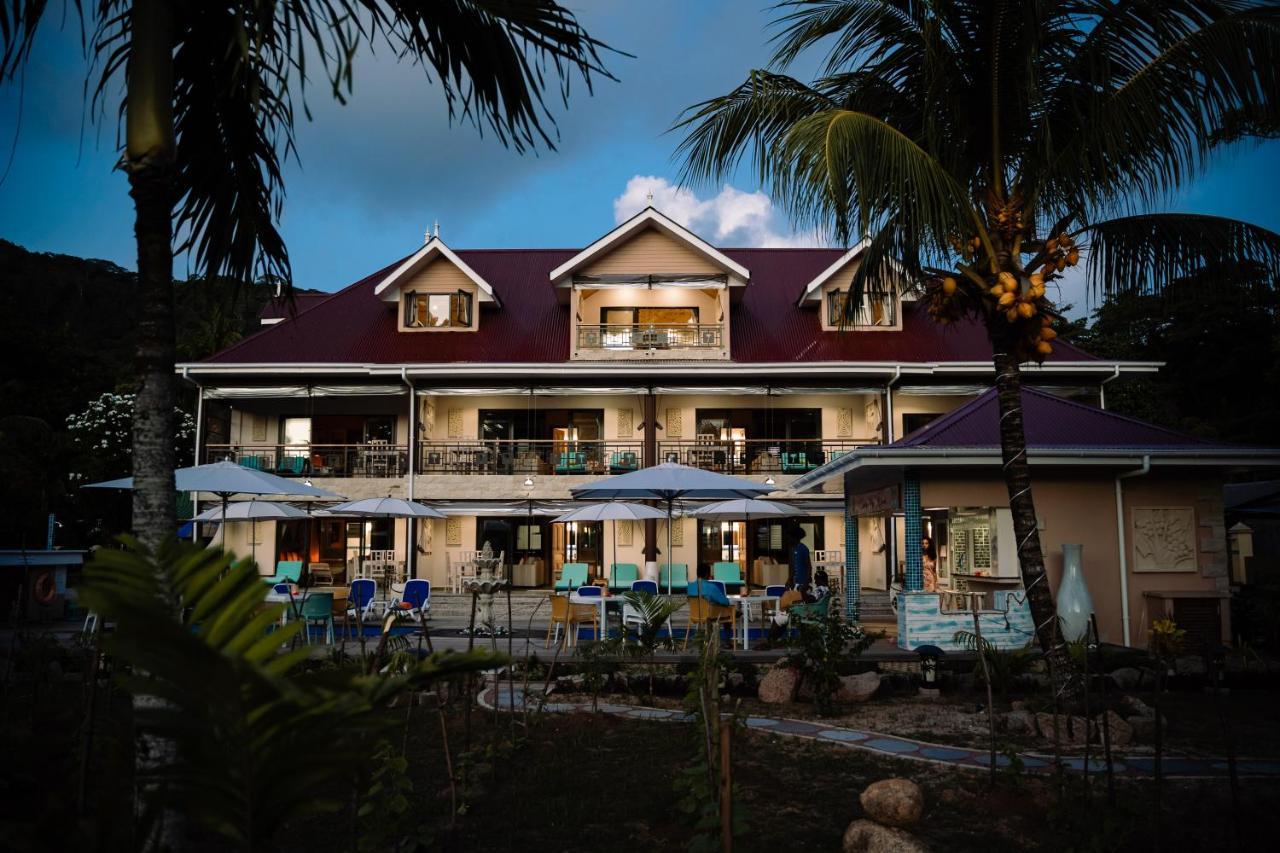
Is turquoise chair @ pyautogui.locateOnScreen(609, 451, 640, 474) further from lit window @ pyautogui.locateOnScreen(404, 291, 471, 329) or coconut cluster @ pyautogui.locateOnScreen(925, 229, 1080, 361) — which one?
coconut cluster @ pyautogui.locateOnScreen(925, 229, 1080, 361)

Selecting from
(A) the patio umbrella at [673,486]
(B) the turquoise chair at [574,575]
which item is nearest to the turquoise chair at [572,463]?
(B) the turquoise chair at [574,575]

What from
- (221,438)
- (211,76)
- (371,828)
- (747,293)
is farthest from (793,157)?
(221,438)

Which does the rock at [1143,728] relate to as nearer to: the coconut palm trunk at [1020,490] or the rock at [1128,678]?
the coconut palm trunk at [1020,490]

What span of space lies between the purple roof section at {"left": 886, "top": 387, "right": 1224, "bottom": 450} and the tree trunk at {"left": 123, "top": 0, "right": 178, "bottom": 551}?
10.1m

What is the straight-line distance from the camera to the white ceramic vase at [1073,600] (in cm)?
1147

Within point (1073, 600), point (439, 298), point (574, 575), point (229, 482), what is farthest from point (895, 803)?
point (439, 298)

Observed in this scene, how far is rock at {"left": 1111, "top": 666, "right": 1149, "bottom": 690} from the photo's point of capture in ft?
32.0

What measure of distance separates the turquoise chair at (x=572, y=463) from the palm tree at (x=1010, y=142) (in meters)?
14.2

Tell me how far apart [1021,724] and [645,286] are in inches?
689

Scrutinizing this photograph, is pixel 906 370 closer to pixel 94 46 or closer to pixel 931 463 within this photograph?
pixel 931 463

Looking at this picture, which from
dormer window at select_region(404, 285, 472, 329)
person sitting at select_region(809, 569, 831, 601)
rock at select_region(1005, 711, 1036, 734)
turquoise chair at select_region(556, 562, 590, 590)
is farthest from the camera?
dormer window at select_region(404, 285, 472, 329)

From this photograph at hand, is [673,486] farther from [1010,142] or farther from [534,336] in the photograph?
[534,336]

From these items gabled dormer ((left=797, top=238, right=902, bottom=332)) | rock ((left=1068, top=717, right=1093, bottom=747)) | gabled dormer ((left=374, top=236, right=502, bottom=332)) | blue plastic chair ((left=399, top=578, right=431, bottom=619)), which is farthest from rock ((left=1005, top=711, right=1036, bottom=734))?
gabled dormer ((left=374, top=236, right=502, bottom=332))

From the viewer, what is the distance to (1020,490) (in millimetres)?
8781
